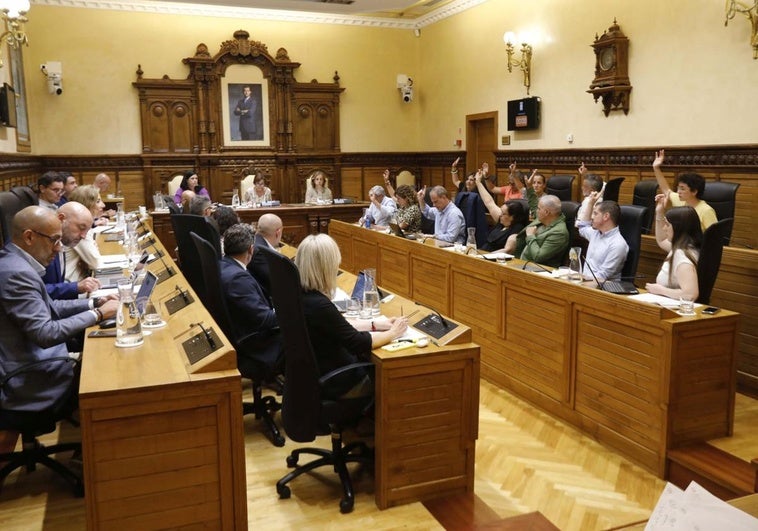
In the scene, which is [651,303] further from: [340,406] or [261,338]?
[261,338]

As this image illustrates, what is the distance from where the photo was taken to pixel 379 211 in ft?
27.4

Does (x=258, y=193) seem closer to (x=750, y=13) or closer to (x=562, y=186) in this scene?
(x=562, y=186)

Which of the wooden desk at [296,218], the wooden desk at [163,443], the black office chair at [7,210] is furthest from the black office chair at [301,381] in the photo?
the wooden desk at [296,218]

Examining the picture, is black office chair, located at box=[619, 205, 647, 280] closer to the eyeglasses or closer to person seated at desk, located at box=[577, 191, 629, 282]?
person seated at desk, located at box=[577, 191, 629, 282]

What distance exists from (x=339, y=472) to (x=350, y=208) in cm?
736

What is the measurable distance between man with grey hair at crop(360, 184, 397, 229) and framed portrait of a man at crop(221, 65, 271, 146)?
5.22 metres

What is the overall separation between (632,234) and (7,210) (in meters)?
5.15

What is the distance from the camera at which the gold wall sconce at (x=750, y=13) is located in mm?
6559

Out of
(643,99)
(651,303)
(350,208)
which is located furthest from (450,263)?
Result: (350,208)

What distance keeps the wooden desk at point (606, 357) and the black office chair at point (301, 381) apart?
5.34 feet

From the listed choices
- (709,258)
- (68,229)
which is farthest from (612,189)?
(68,229)

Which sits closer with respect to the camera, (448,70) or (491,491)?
(491,491)

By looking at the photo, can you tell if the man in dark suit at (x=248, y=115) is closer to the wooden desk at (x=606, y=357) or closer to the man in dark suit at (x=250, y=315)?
the wooden desk at (x=606, y=357)

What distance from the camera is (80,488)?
349 centimetres
